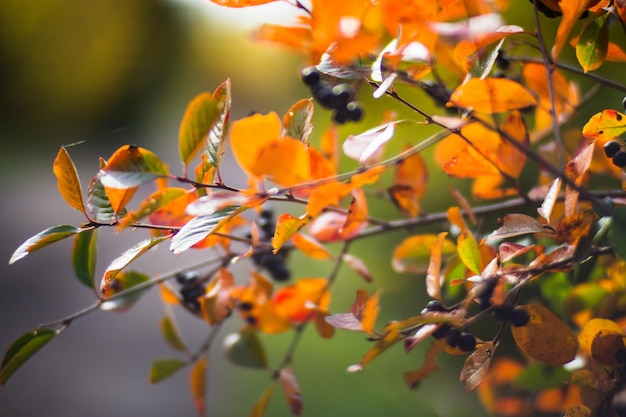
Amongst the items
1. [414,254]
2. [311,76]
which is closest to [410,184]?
[414,254]

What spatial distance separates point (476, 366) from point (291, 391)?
216mm

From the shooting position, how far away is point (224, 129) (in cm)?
36

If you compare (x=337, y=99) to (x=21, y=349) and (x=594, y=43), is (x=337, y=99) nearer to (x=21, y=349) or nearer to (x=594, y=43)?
(x=594, y=43)

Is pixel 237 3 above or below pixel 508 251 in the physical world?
above

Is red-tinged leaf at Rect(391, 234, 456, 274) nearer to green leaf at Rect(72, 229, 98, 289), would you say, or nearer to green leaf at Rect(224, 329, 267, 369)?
green leaf at Rect(224, 329, 267, 369)

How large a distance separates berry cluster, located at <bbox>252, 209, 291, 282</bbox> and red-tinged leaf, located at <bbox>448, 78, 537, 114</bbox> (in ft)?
0.90

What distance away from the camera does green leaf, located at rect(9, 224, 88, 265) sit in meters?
0.36

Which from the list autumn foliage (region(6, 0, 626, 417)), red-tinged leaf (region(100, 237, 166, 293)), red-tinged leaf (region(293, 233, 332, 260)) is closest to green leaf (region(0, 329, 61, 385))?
autumn foliage (region(6, 0, 626, 417))

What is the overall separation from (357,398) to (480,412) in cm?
30

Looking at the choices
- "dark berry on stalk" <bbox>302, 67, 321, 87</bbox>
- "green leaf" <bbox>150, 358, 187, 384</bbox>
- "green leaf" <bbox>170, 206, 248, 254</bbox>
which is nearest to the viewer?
"green leaf" <bbox>170, 206, 248, 254</bbox>

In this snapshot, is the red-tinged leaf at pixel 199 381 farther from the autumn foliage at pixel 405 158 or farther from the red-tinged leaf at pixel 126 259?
the red-tinged leaf at pixel 126 259

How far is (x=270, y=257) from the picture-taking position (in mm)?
644

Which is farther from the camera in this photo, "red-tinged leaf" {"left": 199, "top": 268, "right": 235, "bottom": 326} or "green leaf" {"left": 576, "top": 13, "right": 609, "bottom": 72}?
"red-tinged leaf" {"left": 199, "top": 268, "right": 235, "bottom": 326}

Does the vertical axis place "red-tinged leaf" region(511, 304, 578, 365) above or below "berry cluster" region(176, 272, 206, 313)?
below
